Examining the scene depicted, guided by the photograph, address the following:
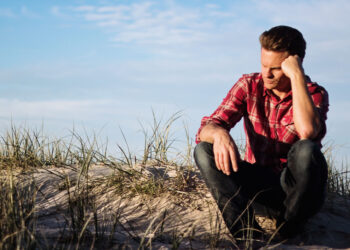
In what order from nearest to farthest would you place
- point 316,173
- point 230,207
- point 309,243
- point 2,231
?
point 2,231 < point 316,173 < point 230,207 < point 309,243

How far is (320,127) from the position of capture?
3146 mm

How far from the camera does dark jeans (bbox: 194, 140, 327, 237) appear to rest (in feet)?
9.82

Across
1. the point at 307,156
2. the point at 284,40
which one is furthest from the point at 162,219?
the point at 284,40

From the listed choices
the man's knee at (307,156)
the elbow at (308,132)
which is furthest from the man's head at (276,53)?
the man's knee at (307,156)

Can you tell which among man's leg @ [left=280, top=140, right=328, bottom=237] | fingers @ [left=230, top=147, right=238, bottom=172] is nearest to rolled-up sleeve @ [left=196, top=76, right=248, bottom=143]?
fingers @ [left=230, top=147, right=238, bottom=172]

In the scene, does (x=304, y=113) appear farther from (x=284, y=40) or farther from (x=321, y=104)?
(x=284, y=40)

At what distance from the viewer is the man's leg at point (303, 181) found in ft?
9.70

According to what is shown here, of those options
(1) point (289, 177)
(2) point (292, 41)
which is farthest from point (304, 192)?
(2) point (292, 41)

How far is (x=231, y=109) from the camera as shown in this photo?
350cm

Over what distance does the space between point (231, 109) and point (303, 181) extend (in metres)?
0.80

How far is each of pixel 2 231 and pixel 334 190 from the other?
10.6ft

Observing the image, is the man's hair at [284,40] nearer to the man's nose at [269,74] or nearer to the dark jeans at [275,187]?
the man's nose at [269,74]

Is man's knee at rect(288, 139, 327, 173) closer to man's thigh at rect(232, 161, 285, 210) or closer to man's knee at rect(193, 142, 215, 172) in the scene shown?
man's thigh at rect(232, 161, 285, 210)

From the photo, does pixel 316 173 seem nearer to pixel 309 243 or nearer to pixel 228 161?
pixel 228 161
